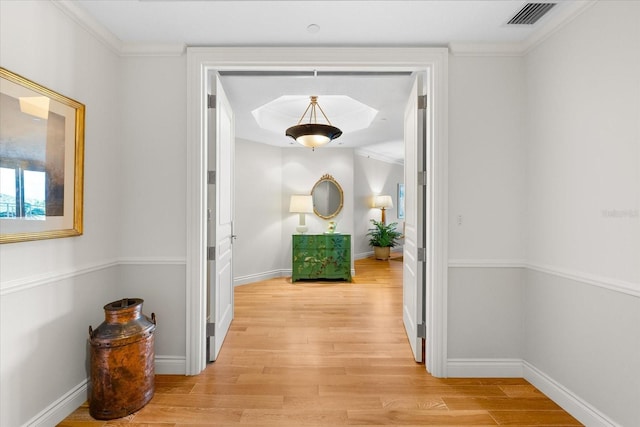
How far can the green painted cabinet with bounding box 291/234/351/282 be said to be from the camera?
545 cm

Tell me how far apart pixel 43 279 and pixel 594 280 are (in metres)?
3.12

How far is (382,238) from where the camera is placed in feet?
25.3

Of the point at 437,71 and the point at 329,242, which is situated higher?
the point at 437,71

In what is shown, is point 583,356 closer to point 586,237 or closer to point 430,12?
point 586,237

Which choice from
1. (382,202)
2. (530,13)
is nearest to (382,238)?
(382,202)

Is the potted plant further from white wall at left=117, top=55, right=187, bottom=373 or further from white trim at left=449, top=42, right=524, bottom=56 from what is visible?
white wall at left=117, top=55, right=187, bottom=373

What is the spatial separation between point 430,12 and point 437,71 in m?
0.46

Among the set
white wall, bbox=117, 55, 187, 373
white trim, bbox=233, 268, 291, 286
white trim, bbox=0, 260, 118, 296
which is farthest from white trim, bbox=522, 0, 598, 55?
white trim, bbox=233, 268, 291, 286

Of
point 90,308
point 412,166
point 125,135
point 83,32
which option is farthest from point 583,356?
point 83,32

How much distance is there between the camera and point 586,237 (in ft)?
6.10

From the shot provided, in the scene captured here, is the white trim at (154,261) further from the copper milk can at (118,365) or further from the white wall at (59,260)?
the copper milk can at (118,365)

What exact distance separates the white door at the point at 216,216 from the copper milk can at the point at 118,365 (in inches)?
24.9

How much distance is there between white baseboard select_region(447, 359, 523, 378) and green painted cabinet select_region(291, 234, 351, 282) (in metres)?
3.14

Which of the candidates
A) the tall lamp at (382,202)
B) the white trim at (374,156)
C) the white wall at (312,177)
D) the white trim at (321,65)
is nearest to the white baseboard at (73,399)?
the white trim at (321,65)
